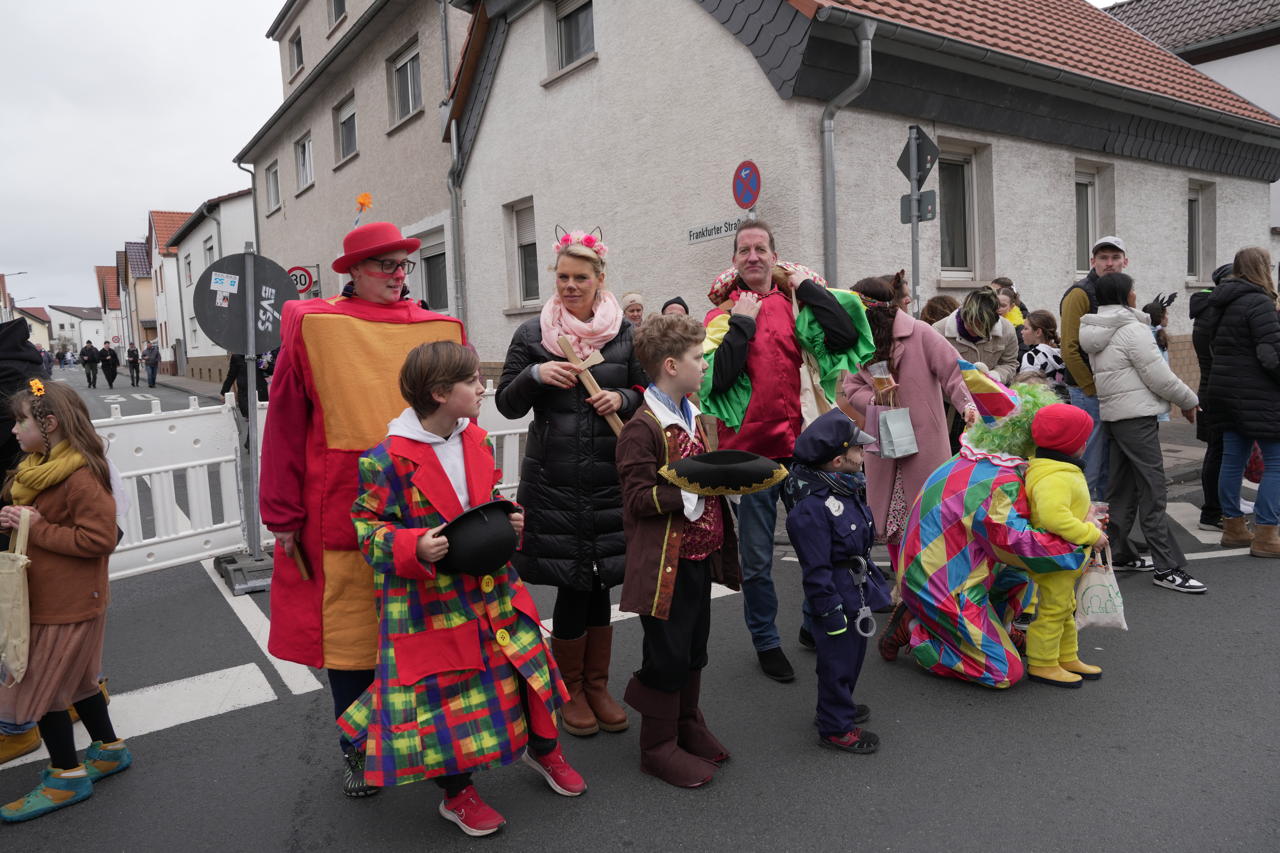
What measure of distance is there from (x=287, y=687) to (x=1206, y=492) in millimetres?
6320

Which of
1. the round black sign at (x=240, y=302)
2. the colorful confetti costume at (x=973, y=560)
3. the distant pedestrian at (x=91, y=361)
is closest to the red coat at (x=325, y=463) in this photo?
the colorful confetti costume at (x=973, y=560)

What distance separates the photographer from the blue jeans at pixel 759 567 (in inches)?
155

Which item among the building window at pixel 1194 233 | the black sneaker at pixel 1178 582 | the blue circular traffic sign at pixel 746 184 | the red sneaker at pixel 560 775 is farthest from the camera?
the building window at pixel 1194 233

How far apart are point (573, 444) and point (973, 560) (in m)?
1.79

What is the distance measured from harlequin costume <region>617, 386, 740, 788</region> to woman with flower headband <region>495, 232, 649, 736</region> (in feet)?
0.93

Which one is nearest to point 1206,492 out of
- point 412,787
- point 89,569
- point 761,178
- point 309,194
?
point 761,178

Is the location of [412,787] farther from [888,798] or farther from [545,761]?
[888,798]

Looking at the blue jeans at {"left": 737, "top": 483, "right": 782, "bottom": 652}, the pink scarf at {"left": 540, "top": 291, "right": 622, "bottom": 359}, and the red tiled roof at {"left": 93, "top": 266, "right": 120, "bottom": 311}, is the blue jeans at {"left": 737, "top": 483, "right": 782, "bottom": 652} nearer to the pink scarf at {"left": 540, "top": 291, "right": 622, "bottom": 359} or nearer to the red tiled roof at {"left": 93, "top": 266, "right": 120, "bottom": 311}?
the pink scarf at {"left": 540, "top": 291, "right": 622, "bottom": 359}

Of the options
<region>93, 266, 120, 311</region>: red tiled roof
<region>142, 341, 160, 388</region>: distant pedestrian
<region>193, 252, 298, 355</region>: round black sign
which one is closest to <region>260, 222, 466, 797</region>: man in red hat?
<region>193, 252, 298, 355</region>: round black sign

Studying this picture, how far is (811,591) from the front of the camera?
3123 mm

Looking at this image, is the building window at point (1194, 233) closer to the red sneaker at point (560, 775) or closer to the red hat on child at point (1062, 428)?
the red hat on child at point (1062, 428)

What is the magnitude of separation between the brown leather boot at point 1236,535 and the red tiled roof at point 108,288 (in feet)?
354

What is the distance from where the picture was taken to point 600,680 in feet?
11.6

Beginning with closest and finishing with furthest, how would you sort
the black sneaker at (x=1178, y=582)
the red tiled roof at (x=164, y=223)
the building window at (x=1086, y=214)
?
the black sneaker at (x=1178, y=582) < the building window at (x=1086, y=214) < the red tiled roof at (x=164, y=223)
